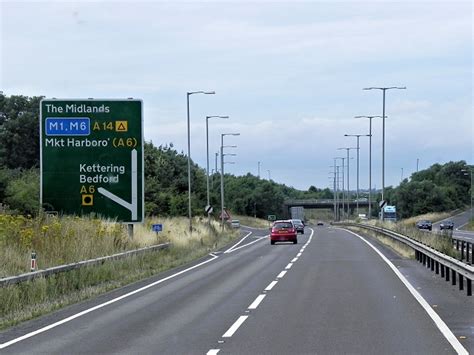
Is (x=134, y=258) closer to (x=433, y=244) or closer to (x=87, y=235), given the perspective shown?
(x=87, y=235)

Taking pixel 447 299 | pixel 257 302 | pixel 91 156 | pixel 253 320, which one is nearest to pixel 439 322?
pixel 253 320

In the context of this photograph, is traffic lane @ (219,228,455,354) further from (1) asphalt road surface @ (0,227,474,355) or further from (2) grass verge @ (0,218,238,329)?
(2) grass verge @ (0,218,238,329)

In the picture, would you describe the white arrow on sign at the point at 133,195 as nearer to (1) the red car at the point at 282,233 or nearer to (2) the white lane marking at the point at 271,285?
(2) the white lane marking at the point at 271,285

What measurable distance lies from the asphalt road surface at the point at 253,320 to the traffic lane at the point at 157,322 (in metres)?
0.02

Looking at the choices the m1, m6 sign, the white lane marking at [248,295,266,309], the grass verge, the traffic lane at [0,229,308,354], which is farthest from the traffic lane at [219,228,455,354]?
the m1, m6 sign

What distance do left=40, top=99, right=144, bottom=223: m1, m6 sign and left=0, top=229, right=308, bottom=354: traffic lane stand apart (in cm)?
716

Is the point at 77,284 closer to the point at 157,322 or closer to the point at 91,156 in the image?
the point at 157,322

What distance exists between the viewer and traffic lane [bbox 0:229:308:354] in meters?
11.9

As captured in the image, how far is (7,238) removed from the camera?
21.8 metres

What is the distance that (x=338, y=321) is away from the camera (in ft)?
47.1

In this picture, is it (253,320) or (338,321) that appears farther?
(253,320)

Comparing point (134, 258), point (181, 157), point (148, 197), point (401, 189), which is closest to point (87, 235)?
point (134, 258)

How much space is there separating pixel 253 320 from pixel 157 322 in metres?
1.66

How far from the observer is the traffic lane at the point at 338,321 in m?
11.6
